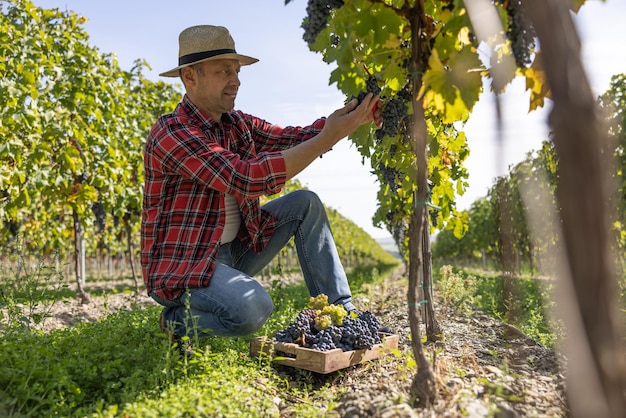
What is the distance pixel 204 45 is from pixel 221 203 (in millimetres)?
966

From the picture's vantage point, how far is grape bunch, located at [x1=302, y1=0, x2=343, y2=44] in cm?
232

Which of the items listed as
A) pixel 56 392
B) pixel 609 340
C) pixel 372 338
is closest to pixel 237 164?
pixel 372 338

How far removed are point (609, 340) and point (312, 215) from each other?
2245 millimetres

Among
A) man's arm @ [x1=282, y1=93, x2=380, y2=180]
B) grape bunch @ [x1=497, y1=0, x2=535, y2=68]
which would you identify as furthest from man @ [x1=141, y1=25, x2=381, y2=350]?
grape bunch @ [x1=497, y1=0, x2=535, y2=68]

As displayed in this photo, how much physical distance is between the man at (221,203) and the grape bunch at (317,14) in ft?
1.72

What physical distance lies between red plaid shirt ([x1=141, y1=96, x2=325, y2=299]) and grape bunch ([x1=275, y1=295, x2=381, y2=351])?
0.58 meters

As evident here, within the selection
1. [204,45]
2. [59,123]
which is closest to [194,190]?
[204,45]

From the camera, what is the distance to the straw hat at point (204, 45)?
10.5ft

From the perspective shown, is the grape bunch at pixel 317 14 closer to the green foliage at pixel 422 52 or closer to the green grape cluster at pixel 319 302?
the green foliage at pixel 422 52

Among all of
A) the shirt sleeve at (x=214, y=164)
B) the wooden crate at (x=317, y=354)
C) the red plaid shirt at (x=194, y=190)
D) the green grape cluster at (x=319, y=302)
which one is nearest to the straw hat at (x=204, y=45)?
the red plaid shirt at (x=194, y=190)

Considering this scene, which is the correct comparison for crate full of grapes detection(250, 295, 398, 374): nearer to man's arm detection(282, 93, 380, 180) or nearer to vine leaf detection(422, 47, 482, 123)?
man's arm detection(282, 93, 380, 180)

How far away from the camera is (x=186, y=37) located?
3.27m

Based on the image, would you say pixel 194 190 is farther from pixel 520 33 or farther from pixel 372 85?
pixel 520 33

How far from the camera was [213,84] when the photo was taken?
3.27m
